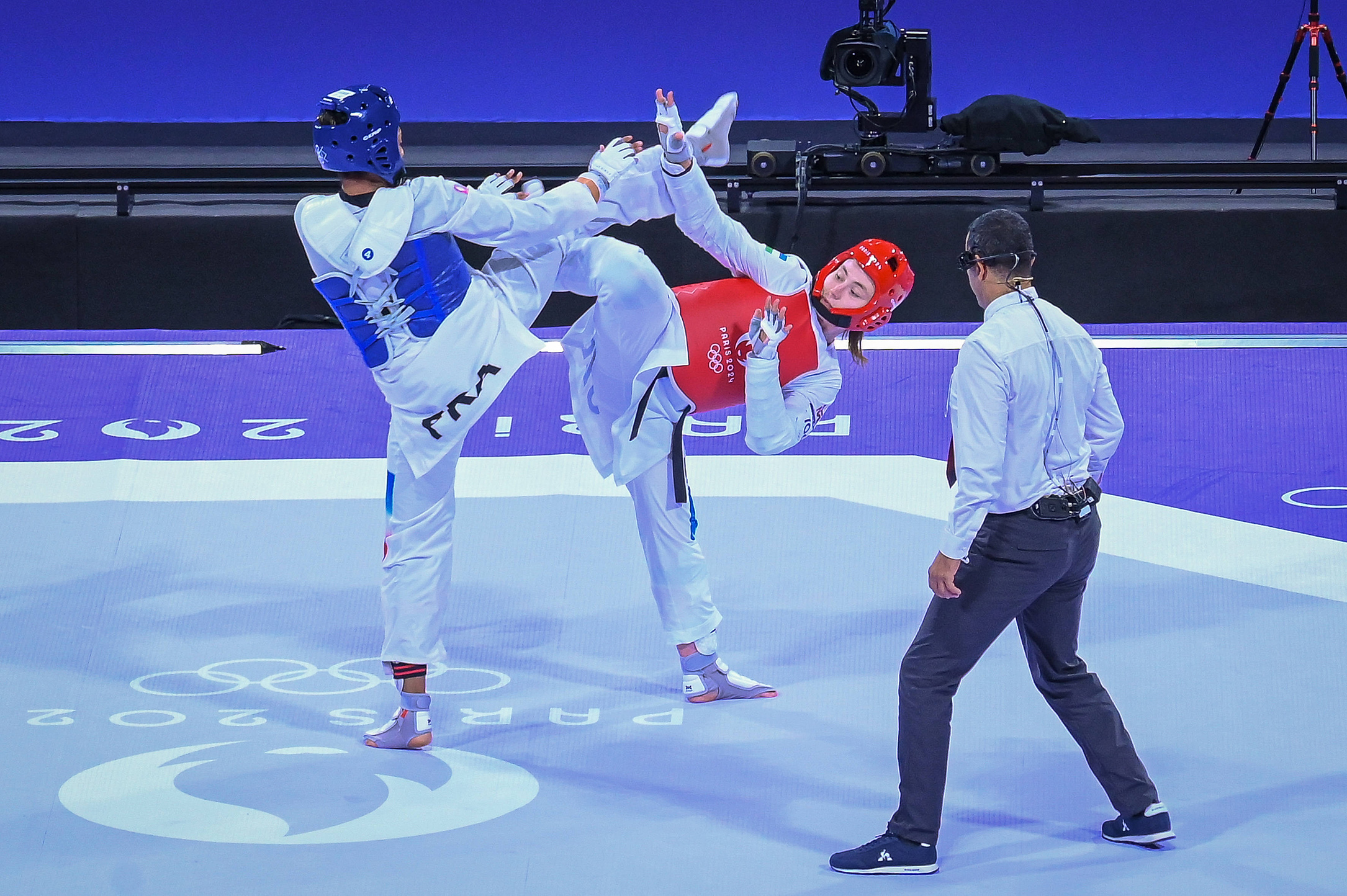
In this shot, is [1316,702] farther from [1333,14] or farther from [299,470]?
[1333,14]

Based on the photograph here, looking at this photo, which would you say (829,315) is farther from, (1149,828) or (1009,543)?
(1149,828)

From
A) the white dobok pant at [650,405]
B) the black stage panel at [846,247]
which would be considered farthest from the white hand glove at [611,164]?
the black stage panel at [846,247]

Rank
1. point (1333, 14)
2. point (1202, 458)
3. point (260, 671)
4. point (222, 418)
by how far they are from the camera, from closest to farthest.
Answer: point (260, 671), point (1202, 458), point (222, 418), point (1333, 14)

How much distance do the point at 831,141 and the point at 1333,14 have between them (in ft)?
11.4

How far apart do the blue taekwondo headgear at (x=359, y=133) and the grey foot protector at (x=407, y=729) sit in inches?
50.9

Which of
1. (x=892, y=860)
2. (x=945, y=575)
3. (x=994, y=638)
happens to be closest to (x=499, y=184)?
(x=945, y=575)

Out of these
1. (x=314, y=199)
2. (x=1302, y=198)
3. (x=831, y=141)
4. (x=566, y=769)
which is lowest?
(x=566, y=769)

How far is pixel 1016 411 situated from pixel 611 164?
1.37m

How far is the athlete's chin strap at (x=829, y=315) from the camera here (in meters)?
3.71

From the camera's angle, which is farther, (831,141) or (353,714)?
(831,141)

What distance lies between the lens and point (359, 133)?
11.0 feet

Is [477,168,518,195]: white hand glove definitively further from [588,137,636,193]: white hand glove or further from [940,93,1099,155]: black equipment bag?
[940,93,1099,155]: black equipment bag

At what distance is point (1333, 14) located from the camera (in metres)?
9.69

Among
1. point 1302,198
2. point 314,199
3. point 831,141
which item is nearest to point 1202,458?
point 1302,198
